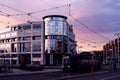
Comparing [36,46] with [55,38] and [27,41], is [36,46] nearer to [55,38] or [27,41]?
[27,41]

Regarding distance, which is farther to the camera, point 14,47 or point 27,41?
point 14,47

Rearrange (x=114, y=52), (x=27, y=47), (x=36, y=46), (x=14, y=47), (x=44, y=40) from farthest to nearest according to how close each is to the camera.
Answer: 1. (x=14, y=47)
2. (x=114, y=52)
3. (x=27, y=47)
4. (x=36, y=46)
5. (x=44, y=40)

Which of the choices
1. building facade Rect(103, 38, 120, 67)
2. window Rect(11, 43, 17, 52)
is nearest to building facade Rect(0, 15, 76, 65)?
window Rect(11, 43, 17, 52)

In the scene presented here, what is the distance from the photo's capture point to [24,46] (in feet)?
420

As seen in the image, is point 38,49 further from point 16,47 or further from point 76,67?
point 76,67

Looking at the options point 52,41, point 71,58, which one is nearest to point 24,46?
point 52,41

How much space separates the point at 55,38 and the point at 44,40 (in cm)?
502

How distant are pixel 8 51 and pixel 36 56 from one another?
19.6 m

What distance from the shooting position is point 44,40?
122 metres

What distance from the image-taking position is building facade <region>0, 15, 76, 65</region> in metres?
119

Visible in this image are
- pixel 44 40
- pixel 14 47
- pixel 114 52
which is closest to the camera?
pixel 44 40

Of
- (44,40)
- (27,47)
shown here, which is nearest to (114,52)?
(44,40)

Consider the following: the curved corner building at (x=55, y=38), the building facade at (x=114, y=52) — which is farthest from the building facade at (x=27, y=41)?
the building facade at (x=114, y=52)

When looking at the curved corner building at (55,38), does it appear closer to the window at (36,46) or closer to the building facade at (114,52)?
the window at (36,46)
